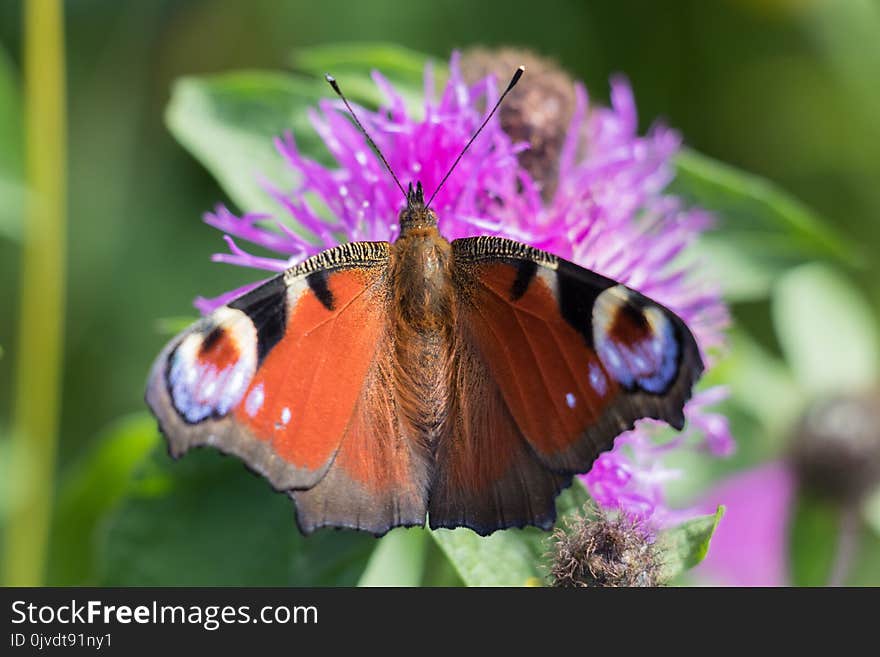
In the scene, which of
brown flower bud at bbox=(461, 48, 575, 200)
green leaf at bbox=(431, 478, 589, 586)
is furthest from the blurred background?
green leaf at bbox=(431, 478, 589, 586)

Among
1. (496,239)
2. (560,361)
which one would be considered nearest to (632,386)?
(560,361)

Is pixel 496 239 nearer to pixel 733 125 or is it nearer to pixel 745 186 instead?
pixel 745 186

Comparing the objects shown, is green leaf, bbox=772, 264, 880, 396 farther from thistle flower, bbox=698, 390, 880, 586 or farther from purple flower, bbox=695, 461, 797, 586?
purple flower, bbox=695, 461, 797, 586

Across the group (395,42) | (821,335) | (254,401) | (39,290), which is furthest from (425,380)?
(395,42)

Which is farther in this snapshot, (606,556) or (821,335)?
(821,335)

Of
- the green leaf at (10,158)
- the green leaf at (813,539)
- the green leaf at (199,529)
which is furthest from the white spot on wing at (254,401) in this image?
the green leaf at (813,539)

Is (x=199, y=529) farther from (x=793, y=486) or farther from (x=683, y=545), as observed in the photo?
(x=793, y=486)
